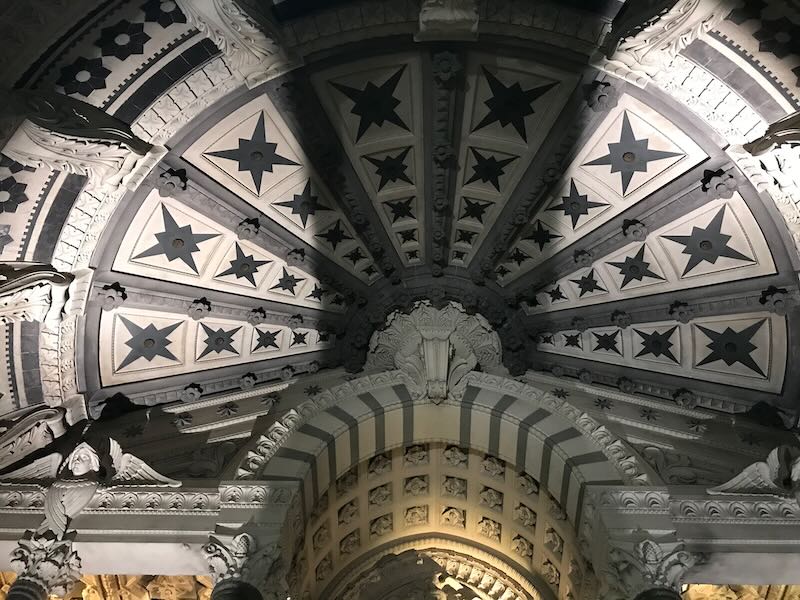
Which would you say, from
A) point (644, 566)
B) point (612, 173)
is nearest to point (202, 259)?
point (612, 173)

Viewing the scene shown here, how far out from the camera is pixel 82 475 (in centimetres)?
609

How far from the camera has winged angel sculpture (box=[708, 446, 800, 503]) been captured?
586 centimetres

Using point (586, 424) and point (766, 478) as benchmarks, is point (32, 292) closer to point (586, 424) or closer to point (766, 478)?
point (586, 424)

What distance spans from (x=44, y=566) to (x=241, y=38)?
4.64 metres

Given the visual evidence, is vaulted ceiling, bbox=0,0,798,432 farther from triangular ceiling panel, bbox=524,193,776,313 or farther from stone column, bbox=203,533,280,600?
stone column, bbox=203,533,280,600

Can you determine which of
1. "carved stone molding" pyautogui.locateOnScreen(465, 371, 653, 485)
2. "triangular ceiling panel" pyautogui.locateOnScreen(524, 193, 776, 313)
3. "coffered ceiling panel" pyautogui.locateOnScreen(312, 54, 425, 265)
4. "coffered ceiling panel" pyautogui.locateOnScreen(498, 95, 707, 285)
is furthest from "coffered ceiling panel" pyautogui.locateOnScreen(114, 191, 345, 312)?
"triangular ceiling panel" pyautogui.locateOnScreen(524, 193, 776, 313)

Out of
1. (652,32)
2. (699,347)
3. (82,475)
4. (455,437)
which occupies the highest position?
(652,32)

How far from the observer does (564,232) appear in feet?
22.0

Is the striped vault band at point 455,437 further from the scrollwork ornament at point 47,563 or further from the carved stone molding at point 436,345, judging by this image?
the scrollwork ornament at point 47,563

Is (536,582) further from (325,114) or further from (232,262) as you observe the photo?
(325,114)

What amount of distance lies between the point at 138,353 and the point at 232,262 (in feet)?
4.54

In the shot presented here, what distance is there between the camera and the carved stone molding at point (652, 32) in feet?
16.3

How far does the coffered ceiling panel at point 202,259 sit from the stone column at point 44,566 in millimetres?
2502

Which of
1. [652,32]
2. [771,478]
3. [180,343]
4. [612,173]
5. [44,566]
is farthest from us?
[180,343]
